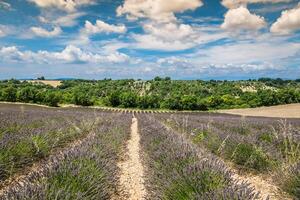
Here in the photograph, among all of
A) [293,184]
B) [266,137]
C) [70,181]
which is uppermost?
[70,181]

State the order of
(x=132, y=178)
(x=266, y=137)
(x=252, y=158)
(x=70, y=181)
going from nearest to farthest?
(x=70, y=181)
(x=132, y=178)
(x=252, y=158)
(x=266, y=137)

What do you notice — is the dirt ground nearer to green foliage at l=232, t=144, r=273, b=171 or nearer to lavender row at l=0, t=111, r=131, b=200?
green foliage at l=232, t=144, r=273, b=171

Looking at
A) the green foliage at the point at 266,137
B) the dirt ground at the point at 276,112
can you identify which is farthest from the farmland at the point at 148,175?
the dirt ground at the point at 276,112

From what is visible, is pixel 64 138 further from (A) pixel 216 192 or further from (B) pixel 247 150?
(A) pixel 216 192

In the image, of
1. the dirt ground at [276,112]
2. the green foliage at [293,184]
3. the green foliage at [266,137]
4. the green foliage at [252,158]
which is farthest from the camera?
the dirt ground at [276,112]

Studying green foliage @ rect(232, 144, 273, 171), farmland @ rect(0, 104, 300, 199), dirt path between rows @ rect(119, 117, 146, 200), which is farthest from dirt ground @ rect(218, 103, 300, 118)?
farmland @ rect(0, 104, 300, 199)

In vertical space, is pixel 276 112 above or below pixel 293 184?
below

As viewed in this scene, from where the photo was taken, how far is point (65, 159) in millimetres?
4074

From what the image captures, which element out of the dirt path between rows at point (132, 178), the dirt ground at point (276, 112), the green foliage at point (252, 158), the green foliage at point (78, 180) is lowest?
the dirt ground at point (276, 112)

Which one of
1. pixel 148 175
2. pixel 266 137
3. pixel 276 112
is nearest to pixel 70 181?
pixel 148 175

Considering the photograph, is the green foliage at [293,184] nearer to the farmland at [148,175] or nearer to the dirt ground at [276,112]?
the farmland at [148,175]

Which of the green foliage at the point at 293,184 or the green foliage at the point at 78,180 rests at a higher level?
the green foliage at the point at 78,180

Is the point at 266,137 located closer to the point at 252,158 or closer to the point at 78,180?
the point at 252,158

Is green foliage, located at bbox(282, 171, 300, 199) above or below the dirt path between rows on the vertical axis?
above
